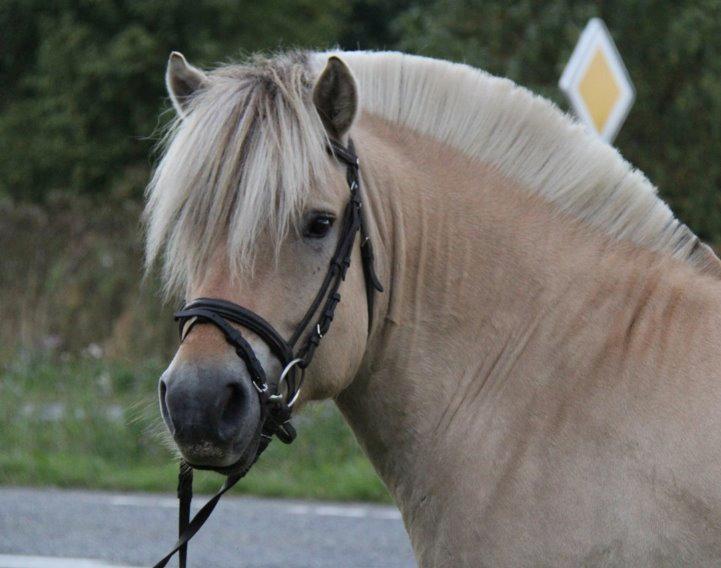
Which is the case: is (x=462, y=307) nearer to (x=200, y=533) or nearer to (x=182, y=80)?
(x=182, y=80)

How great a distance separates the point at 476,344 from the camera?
9.98 ft

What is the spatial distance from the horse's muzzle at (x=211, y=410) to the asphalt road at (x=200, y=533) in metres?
3.39

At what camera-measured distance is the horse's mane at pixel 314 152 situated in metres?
2.83

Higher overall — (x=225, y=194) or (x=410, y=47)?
(x=225, y=194)

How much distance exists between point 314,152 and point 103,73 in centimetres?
2083

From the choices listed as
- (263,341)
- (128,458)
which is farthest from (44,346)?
(263,341)

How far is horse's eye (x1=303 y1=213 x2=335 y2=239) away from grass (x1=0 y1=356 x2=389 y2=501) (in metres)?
4.89

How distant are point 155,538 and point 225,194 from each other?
Answer: 4271 millimetres


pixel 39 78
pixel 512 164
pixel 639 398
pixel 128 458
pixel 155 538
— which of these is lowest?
pixel 39 78

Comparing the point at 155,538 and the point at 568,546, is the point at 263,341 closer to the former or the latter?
the point at 568,546

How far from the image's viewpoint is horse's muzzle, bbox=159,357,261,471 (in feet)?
8.66

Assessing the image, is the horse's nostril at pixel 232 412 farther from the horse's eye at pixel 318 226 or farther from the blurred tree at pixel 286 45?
the blurred tree at pixel 286 45

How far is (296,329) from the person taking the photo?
111 inches

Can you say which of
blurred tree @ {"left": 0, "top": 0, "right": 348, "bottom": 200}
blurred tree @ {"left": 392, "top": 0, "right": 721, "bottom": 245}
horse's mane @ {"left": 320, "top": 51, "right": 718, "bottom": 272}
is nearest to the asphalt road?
horse's mane @ {"left": 320, "top": 51, "right": 718, "bottom": 272}
